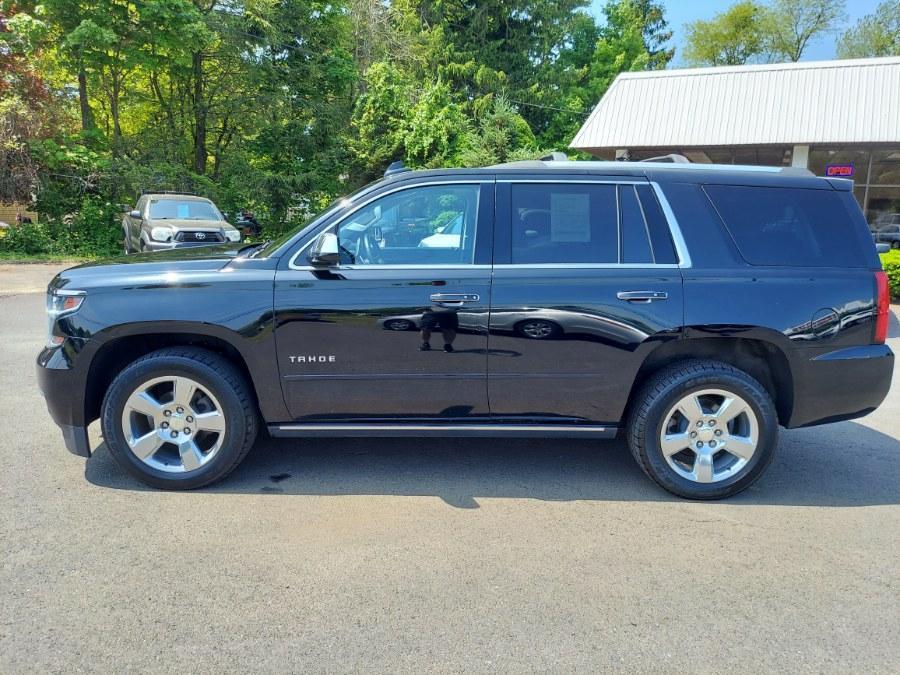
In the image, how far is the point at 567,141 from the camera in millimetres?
31328

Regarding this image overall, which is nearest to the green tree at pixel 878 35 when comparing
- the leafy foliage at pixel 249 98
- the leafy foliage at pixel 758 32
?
the leafy foliage at pixel 758 32

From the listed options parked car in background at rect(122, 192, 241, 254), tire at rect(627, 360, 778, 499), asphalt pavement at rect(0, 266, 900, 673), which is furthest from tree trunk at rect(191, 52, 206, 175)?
tire at rect(627, 360, 778, 499)

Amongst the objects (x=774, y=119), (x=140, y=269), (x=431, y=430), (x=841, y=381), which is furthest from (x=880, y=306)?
(x=774, y=119)

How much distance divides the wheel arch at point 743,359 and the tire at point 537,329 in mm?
593

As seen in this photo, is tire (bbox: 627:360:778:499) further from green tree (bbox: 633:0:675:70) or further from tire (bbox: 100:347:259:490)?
green tree (bbox: 633:0:675:70)

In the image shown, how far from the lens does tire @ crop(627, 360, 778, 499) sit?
12.9 ft

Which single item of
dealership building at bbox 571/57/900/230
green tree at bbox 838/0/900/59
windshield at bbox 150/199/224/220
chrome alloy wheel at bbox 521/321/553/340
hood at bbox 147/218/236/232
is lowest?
chrome alloy wheel at bbox 521/321/553/340

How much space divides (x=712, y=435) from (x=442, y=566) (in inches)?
72.7

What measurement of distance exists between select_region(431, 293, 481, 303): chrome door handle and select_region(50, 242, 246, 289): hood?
1308 millimetres

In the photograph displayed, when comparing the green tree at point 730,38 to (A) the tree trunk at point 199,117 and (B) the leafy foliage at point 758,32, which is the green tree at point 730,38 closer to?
(B) the leafy foliage at point 758,32

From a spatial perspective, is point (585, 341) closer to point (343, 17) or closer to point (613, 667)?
point (613, 667)

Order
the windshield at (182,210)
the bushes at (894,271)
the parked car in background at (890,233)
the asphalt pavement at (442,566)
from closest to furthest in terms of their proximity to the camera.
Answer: the asphalt pavement at (442,566)
the bushes at (894,271)
the windshield at (182,210)
the parked car in background at (890,233)

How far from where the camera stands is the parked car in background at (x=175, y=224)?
44.8 feet

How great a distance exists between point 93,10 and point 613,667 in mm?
22484
